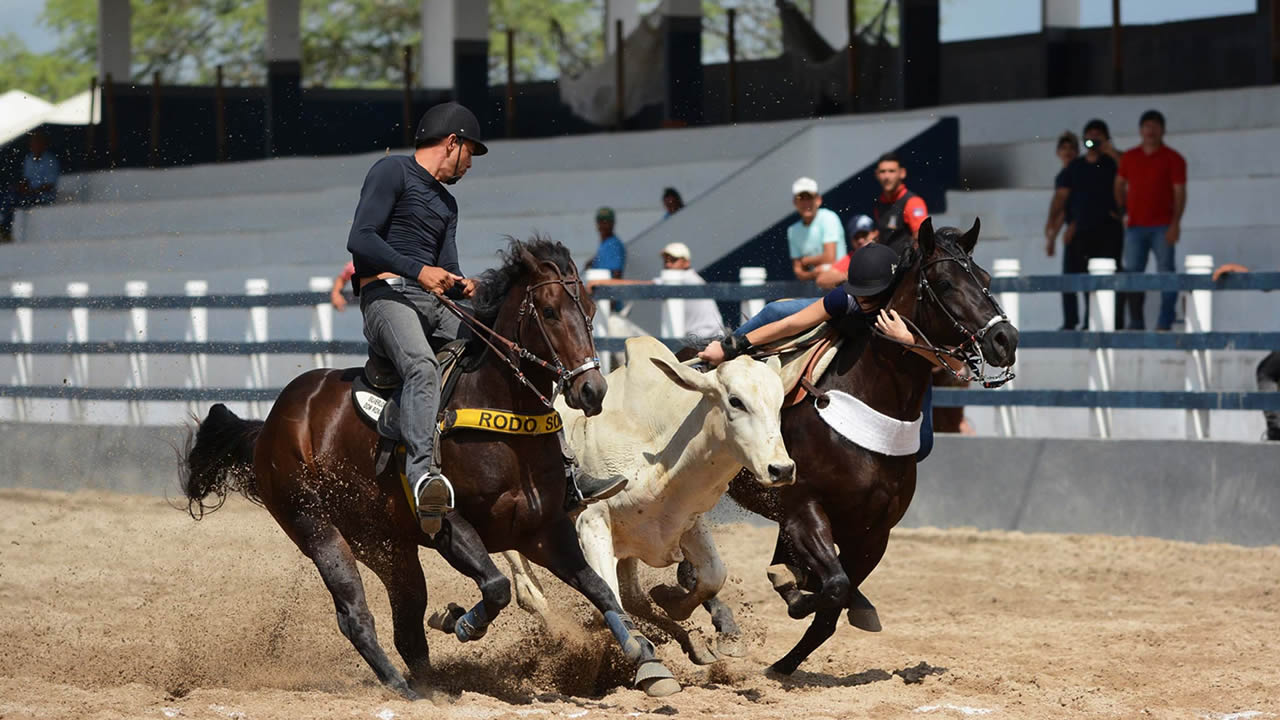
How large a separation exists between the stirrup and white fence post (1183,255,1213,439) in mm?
6182

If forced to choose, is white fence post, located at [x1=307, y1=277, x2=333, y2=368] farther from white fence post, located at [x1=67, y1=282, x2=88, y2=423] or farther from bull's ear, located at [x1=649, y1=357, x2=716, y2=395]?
bull's ear, located at [x1=649, y1=357, x2=716, y2=395]

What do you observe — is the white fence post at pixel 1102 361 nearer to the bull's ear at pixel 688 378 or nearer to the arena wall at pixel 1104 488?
the arena wall at pixel 1104 488

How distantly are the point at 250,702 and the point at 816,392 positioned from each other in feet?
8.67

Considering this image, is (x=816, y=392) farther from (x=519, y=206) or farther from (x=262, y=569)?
(x=519, y=206)

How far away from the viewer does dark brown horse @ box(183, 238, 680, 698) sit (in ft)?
24.0

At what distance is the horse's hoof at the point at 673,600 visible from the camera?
8164 millimetres

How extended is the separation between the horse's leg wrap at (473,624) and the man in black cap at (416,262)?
386 mm

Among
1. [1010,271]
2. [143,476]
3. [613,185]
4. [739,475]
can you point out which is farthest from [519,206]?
[739,475]

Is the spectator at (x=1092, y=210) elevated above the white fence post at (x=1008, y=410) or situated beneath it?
elevated above

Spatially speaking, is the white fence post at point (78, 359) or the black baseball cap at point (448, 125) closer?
the black baseball cap at point (448, 125)

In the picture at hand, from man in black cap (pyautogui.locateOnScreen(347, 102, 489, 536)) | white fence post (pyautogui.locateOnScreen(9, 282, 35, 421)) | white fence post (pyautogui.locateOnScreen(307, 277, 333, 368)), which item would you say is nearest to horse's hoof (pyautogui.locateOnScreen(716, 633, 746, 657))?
man in black cap (pyautogui.locateOnScreen(347, 102, 489, 536))

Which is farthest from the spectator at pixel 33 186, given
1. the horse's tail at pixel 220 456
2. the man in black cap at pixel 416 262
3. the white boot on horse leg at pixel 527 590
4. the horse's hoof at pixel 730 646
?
the horse's hoof at pixel 730 646

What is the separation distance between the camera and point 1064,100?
1925cm

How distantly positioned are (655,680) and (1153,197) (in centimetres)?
905
